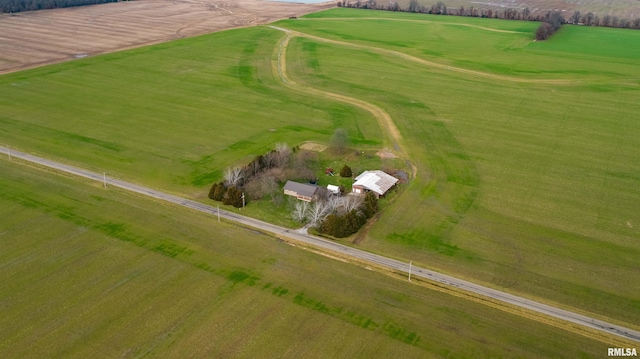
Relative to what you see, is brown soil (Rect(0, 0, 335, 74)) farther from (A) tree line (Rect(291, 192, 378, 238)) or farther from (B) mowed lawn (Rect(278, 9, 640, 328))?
(A) tree line (Rect(291, 192, 378, 238))

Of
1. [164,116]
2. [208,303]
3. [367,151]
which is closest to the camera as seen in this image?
[208,303]

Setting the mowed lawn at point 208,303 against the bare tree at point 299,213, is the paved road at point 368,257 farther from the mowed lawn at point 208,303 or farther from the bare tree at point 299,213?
the bare tree at point 299,213

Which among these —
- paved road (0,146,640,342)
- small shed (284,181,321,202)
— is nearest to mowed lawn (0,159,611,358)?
paved road (0,146,640,342)

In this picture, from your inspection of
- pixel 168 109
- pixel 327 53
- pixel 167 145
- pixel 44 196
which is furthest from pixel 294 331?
pixel 327 53

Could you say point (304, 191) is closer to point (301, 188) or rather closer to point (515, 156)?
point (301, 188)

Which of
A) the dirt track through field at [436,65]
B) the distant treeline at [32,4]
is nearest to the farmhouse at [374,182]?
the dirt track through field at [436,65]

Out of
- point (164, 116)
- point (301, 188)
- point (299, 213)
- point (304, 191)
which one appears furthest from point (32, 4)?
point (299, 213)
